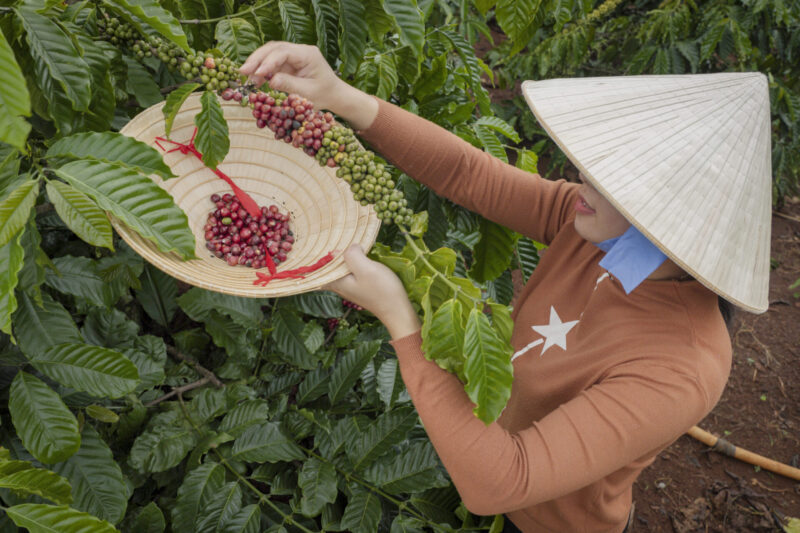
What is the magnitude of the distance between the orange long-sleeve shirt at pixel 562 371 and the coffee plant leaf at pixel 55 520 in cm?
56

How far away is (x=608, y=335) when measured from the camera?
3.96ft

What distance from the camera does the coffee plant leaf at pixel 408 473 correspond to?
5.15 ft

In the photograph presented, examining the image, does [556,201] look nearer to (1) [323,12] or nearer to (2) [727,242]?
(2) [727,242]

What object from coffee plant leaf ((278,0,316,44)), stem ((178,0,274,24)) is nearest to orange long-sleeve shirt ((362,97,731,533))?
coffee plant leaf ((278,0,316,44))

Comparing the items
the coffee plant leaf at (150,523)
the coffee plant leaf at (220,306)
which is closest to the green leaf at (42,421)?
the coffee plant leaf at (150,523)

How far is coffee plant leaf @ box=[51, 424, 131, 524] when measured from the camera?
4.19 feet

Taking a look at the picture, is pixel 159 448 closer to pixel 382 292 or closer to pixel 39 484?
pixel 39 484

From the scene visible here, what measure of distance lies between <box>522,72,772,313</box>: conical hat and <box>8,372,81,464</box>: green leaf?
Result: 3.76ft

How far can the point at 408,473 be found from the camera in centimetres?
158

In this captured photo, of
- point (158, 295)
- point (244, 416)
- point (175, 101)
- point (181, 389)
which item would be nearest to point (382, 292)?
point (175, 101)

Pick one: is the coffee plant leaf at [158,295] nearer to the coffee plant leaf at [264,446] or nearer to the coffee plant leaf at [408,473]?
the coffee plant leaf at [264,446]

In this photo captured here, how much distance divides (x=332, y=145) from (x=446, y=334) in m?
0.46

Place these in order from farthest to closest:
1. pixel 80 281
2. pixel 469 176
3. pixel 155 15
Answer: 1. pixel 469 176
2. pixel 80 281
3. pixel 155 15

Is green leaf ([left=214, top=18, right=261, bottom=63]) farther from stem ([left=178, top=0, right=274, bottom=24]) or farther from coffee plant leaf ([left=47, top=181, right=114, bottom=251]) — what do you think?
coffee plant leaf ([left=47, top=181, right=114, bottom=251])
